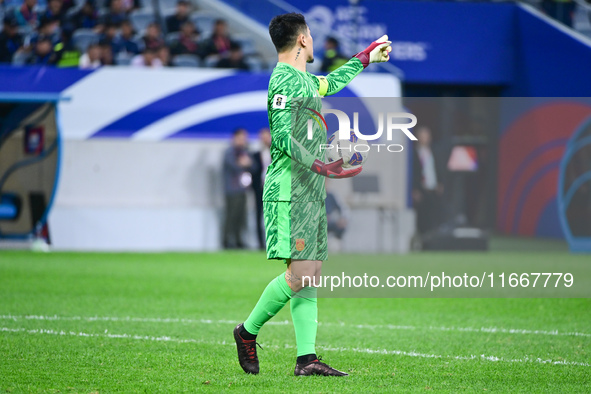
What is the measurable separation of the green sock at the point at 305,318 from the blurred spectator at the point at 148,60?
1180 cm

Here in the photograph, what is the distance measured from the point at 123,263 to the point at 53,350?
698 cm

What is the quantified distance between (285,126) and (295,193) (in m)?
0.39

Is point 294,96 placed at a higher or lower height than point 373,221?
higher

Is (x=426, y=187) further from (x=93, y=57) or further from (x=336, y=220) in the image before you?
(x=93, y=57)

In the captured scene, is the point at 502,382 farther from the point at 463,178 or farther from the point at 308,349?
the point at 463,178

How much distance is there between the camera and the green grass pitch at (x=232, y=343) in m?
4.86

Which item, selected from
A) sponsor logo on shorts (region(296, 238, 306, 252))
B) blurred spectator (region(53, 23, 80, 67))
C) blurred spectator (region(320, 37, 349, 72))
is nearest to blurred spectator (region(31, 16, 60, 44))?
blurred spectator (region(53, 23, 80, 67))

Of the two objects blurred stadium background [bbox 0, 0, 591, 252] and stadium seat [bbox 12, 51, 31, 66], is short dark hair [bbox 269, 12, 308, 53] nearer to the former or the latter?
blurred stadium background [bbox 0, 0, 591, 252]

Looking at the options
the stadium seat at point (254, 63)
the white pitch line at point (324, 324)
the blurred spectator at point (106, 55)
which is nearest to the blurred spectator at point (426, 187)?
the stadium seat at point (254, 63)

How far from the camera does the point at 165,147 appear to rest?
50.9 ft

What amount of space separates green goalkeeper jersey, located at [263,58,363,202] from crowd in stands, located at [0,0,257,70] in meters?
11.3

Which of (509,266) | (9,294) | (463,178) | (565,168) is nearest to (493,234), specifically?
(463,178)

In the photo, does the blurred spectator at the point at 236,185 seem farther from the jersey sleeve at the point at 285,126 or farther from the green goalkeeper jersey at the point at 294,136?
the jersey sleeve at the point at 285,126

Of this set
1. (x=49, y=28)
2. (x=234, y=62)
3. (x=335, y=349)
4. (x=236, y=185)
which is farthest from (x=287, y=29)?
(x=49, y=28)
